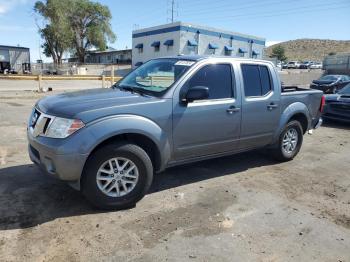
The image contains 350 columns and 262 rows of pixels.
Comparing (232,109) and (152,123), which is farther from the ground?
(232,109)

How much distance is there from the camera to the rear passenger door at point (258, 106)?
5.34 meters

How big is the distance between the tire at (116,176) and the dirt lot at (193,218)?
6.5 inches

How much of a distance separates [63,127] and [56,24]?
56.4 metres

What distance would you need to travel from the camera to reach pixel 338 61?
40.4m

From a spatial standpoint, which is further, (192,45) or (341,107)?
(192,45)

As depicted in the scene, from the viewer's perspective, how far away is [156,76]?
16.4ft

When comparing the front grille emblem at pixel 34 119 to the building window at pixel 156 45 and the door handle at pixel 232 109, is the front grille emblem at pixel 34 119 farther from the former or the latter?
the building window at pixel 156 45

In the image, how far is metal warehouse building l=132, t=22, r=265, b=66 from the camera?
42719 millimetres

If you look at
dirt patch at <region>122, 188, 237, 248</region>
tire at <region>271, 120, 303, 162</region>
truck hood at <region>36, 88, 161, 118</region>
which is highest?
truck hood at <region>36, 88, 161, 118</region>

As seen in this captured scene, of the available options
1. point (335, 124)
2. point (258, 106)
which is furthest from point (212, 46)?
point (258, 106)

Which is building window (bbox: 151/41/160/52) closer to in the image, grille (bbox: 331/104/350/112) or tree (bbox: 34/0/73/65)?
tree (bbox: 34/0/73/65)

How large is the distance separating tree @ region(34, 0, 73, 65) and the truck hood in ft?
180

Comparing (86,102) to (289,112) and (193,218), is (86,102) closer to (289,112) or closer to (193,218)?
(193,218)

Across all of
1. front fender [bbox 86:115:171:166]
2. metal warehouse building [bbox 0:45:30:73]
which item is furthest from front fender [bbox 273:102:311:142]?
metal warehouse building [bbox 0:45:30:73]
